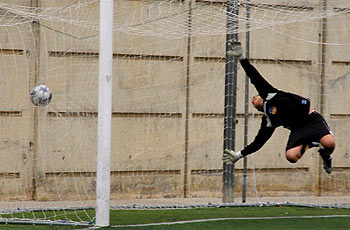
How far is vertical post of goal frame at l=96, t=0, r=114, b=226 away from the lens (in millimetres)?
10430

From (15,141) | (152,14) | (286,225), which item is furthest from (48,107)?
(286,225)

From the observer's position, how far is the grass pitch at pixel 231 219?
10.8 metres

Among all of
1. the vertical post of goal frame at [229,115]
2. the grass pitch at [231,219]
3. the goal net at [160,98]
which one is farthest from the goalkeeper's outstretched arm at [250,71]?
the vertical post of goal frame at [229,115]

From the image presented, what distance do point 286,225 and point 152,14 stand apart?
4532 millimetres

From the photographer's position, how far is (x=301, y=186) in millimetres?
15383

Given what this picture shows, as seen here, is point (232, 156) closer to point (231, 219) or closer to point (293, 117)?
point (231, 219)

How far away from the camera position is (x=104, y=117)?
10.4m

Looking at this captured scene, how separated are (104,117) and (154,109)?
3.77m

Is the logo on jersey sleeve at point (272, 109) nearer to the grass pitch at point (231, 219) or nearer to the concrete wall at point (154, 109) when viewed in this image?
the grass pitch at point (231, 219)

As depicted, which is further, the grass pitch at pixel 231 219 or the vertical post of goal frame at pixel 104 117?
the grass pitch at pixel 231 219

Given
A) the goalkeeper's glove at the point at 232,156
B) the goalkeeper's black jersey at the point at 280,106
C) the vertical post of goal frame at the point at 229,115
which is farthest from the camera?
the vertical post of goal frame at the point at 229,115

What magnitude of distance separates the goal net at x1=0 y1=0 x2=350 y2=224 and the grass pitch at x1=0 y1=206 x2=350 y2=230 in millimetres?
753

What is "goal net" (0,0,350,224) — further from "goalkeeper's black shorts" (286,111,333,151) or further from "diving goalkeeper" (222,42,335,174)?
"goalkeeper's black shorts" (286,111,333,151)

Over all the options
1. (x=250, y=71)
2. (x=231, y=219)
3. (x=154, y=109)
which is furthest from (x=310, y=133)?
(x=154, y=109)
